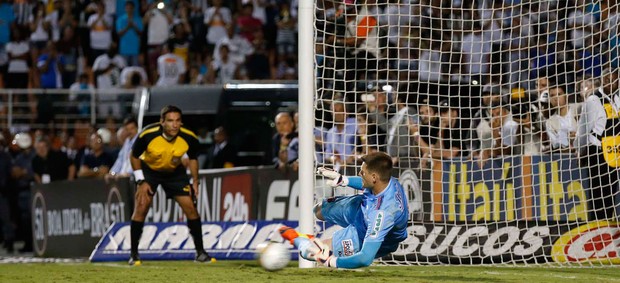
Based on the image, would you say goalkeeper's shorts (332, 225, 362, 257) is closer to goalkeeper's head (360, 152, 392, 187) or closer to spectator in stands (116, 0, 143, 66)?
goalkeeper's head (360, 152, 392, 187)

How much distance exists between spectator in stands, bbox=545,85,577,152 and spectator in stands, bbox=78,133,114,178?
27.0 feet

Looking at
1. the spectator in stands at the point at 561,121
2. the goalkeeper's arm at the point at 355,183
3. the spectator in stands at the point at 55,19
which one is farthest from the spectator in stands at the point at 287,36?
the goalkeeper's arm at the point at 355,183

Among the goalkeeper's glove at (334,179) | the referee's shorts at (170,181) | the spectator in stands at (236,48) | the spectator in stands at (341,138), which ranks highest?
the spectator in stands at (236,48)

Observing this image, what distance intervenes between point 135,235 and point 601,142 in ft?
16.9

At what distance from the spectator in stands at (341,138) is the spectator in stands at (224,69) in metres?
9.11

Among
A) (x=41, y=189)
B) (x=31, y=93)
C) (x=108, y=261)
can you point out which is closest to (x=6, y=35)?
(x=31, y=93)

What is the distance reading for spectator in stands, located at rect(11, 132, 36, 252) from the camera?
20.2 meters

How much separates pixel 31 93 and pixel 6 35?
301 cm

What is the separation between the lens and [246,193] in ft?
51.0

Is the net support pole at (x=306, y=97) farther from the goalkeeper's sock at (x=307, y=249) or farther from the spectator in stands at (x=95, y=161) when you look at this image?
the spectator in stands at (x=95, y=161)

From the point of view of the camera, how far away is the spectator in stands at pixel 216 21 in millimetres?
23453

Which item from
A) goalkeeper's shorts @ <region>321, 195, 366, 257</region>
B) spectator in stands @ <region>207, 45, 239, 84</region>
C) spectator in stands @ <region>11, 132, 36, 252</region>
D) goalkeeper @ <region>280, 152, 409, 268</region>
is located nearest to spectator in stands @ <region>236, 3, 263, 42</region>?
spectator in stands @ <region>207, 45, 239, 84</region>

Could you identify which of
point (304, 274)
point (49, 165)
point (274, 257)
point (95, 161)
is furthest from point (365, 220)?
point (49, 165)

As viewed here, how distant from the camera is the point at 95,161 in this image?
62.7 feet
